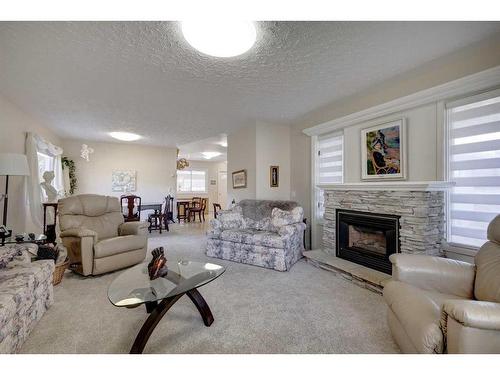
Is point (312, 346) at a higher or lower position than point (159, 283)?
lower

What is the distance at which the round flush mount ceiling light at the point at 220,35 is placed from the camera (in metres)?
1.73

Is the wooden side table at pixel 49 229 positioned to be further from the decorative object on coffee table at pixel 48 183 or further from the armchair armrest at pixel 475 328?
the armchair armrest at pixel 475 328

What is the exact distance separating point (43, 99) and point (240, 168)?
337cm

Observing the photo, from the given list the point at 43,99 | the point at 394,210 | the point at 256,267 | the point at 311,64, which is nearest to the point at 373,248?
the point at 394,210

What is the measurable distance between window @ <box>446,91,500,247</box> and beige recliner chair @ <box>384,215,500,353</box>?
2.44ft

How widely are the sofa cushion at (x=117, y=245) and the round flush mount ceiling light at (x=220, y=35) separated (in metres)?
2.53

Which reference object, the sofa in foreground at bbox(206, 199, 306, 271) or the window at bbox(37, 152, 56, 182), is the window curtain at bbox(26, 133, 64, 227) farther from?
the sofa in foreground at bbox(206, 199, 306, 271)

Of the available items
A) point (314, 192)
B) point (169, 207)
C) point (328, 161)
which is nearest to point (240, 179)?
point (314, 192)

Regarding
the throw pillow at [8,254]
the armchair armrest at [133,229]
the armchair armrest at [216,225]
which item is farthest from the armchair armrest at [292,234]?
the throw pillow at [8,254]

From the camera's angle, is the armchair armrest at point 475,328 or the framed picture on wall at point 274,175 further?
the framed picture on wall at point 274,175

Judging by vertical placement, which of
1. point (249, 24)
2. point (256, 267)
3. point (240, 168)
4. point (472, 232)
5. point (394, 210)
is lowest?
point (256, 267)
